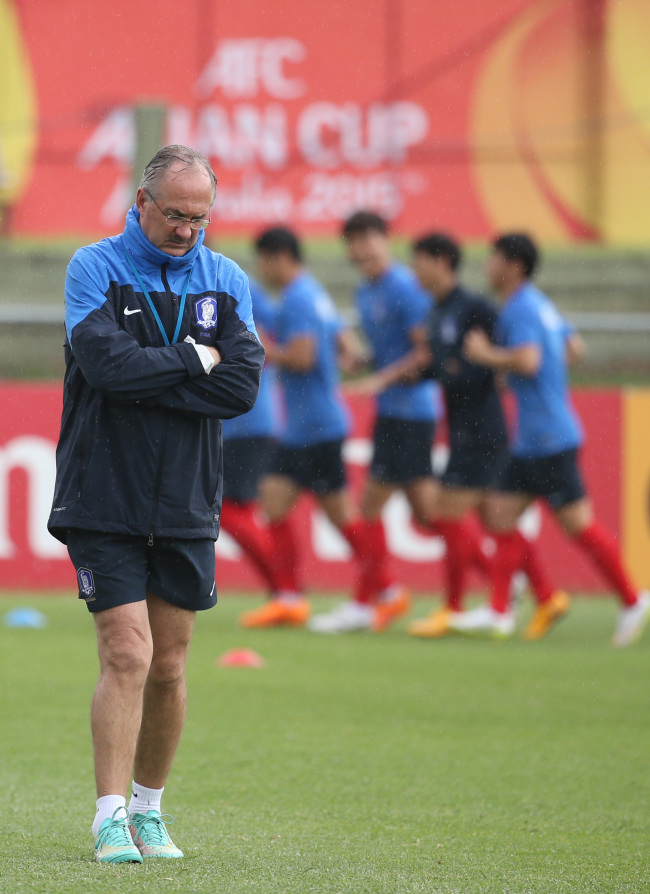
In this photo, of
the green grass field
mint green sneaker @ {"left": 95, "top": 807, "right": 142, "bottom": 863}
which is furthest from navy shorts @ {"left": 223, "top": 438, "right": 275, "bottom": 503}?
mint green sneaker @ {"left": 95, "top": 807, "right": 142, "bottom": 863}

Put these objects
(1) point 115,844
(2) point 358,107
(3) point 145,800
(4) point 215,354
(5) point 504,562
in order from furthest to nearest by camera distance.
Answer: (2) point 358,107 < (5) point 504,562 < (3) point 145,800 < (4) point 215,354 < (1) point 115,844

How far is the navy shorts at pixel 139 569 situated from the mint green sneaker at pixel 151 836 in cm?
56

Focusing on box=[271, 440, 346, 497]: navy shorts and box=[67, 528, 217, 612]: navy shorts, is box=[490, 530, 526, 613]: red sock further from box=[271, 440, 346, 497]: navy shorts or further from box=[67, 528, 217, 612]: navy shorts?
box=[67, 528, 217, 612]: navy shorts

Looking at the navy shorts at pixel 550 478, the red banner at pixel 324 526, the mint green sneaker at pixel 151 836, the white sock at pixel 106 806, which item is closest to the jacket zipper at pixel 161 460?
the white sock at pixel 106 806

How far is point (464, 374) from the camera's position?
8.79 m

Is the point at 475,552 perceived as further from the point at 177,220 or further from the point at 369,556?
the point at 177,220

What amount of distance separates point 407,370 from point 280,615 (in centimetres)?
167

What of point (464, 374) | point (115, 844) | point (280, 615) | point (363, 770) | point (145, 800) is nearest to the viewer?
point (115, 844)

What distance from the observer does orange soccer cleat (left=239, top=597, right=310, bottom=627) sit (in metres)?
8.98

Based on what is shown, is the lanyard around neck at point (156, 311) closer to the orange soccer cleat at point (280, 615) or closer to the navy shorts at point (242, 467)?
the navy shorts at point (242, 467)

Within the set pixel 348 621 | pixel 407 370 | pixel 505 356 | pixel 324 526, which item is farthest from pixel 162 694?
pixel 324 526

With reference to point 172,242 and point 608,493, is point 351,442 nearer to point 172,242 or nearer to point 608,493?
point 608,493

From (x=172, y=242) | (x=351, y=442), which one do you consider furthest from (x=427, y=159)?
(x=172, y=242)

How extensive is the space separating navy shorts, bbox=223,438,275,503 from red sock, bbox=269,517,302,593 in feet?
1.04
